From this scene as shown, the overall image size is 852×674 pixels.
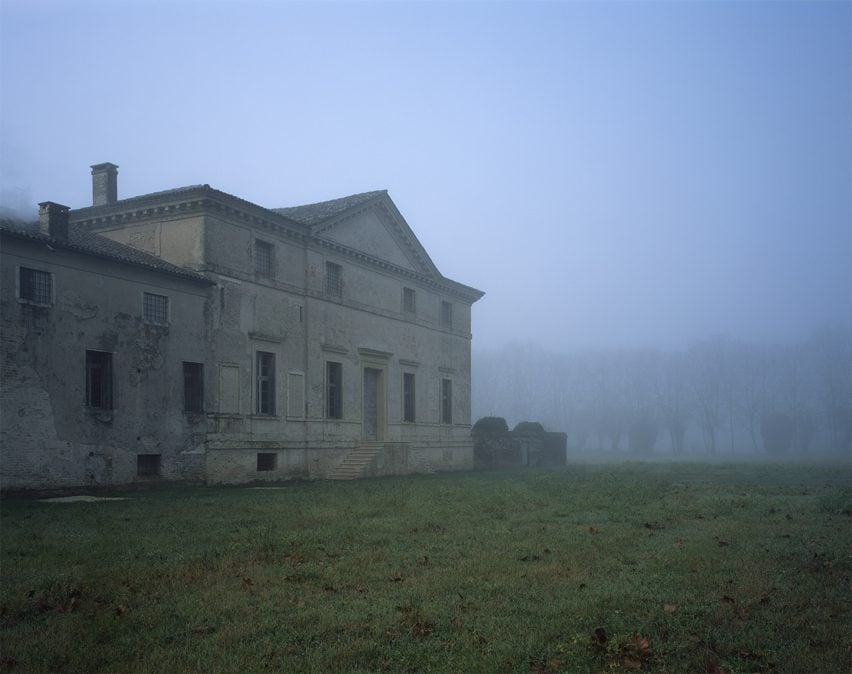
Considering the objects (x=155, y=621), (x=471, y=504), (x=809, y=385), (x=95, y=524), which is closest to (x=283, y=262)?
(x=471, y=504)

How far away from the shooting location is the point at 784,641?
624 centimetres

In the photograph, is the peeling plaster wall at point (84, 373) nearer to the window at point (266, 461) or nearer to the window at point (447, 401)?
the window at point (266, 461)

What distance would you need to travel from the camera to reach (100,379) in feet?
72.7

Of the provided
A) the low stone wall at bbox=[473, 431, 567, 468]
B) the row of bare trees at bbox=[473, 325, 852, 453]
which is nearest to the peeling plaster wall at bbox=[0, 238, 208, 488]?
the low stone wall at bbox=[473, 431, 567, 468]

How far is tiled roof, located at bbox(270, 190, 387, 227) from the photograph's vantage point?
30903 mm

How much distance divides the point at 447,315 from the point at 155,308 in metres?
19.6

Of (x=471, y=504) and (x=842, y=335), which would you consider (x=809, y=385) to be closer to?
(x=842, y=335)

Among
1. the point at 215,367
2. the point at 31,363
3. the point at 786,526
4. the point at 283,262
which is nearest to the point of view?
the point at 786,526

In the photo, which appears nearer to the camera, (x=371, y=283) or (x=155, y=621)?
(x=155, y=621)

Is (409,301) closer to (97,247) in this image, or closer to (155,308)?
(155,308)

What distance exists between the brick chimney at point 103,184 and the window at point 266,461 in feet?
34.9

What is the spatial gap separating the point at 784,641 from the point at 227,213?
906 inches

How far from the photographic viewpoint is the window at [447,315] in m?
40.6

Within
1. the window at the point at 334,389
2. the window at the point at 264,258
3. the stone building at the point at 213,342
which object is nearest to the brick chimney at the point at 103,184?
the stone building at the point at 213,342
